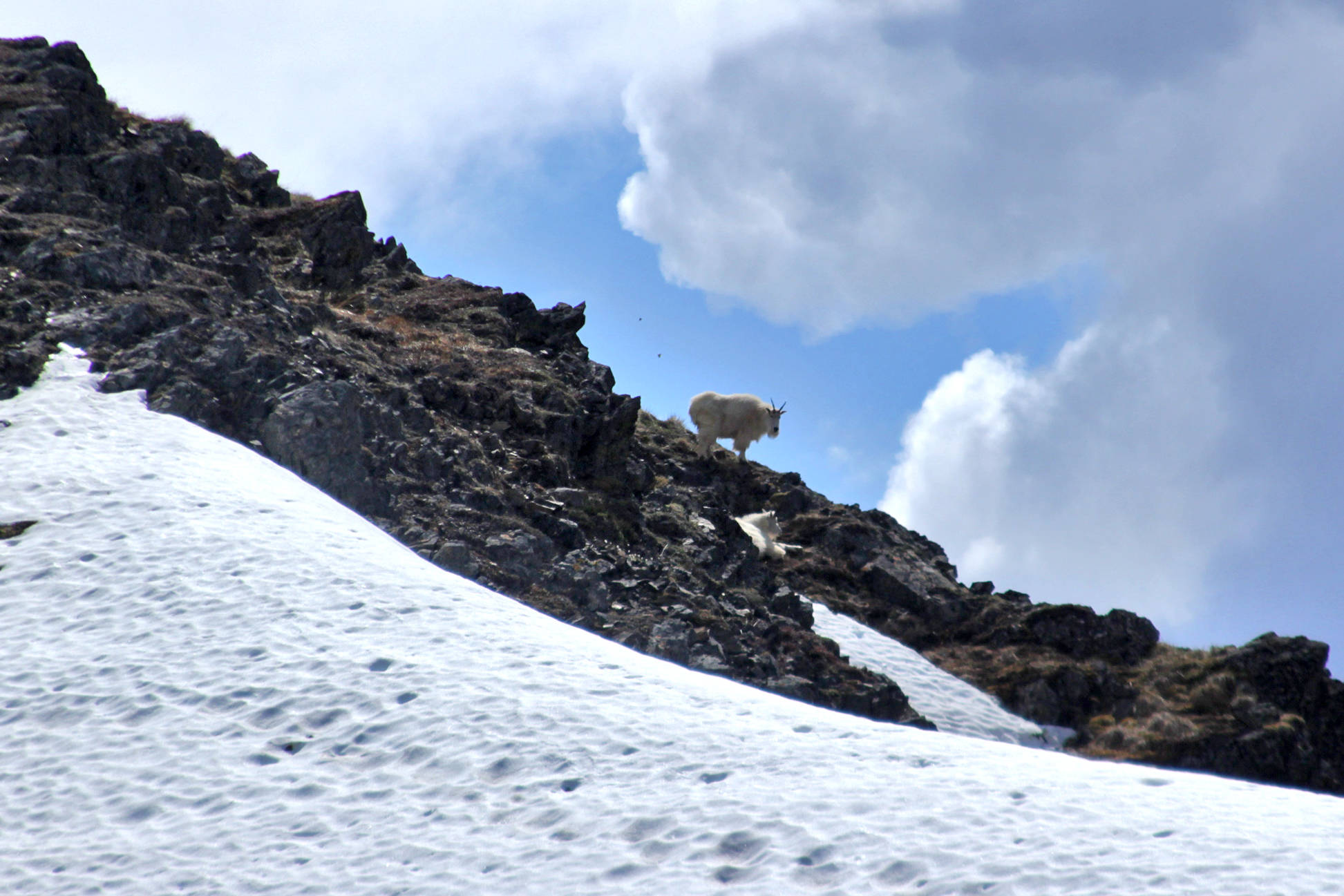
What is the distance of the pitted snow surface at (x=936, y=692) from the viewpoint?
22.8m

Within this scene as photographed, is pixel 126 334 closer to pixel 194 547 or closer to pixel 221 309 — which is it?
pixel 221 309

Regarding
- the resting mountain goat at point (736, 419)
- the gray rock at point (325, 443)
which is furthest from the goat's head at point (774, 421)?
the gray rock at point (325, 443)

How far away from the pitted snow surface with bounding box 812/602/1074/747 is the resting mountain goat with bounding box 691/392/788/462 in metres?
8.27

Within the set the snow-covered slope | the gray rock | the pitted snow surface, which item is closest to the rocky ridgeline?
the gray rock

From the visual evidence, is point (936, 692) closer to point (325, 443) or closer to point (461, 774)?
point (325, 443)

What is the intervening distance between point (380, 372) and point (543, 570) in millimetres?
6479

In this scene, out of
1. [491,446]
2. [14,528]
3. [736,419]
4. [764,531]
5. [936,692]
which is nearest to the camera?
[14,528]

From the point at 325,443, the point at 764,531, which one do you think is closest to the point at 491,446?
the point at 325,443

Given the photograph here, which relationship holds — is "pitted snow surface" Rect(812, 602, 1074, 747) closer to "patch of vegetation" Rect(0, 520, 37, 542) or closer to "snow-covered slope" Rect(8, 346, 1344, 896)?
"snow-covered slope" Rect(8, 346, 1344, 896)

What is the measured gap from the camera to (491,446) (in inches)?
845

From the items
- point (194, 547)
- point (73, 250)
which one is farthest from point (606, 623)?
point (73, 250)

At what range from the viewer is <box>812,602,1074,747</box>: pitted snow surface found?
74.6 ft

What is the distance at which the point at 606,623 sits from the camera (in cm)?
1758

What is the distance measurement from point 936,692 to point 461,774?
58.4 feet
